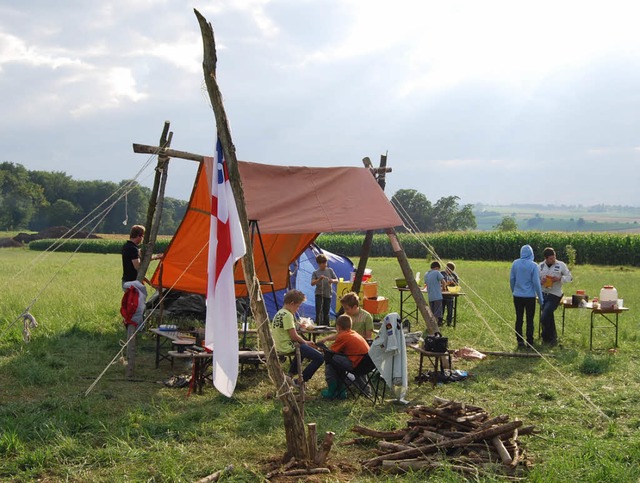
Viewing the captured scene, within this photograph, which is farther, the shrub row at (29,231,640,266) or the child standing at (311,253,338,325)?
the shrub row at (29,231,640,266)

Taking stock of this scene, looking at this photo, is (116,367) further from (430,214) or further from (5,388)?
(430,214)

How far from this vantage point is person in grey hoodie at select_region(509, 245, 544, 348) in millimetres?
10297

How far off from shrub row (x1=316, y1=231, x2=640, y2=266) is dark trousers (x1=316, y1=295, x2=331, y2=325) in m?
17.3

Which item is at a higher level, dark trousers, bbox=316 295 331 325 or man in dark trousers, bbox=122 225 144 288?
man in dark trousers, bbox=122 225 144 288

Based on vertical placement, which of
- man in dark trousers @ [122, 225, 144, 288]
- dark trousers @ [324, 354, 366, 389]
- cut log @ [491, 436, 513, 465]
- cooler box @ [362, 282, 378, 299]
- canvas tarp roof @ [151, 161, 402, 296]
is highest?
canvas tarp roof @ [151, 161, 402, 296]

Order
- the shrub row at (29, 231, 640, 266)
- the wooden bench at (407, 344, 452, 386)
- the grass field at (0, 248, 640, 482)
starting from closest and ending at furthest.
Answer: the grass field at (0, 248, 640, 482)
the wooden bench at (407, 344, 452, 386)
the shrub row at (29, 231, 640, 266)

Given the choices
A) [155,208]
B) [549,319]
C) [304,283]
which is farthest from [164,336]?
[549,319]

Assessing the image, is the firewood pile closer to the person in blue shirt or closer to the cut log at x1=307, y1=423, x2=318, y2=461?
the cut log at x1=307, y1=423, x2=318, y2=461

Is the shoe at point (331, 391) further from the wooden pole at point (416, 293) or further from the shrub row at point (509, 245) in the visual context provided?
the shrub row at point (509, 245)

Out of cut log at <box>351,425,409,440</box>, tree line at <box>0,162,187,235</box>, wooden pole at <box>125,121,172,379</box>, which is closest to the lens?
cut log at <box>351,425,409,440</box>

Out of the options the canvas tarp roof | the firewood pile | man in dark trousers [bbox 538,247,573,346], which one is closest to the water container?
man in dark trousers [bbox 538,247,573,346]

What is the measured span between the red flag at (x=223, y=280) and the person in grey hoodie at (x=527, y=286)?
5927mm

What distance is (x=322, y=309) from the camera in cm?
1240

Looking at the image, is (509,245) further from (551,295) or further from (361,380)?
(361,380)
